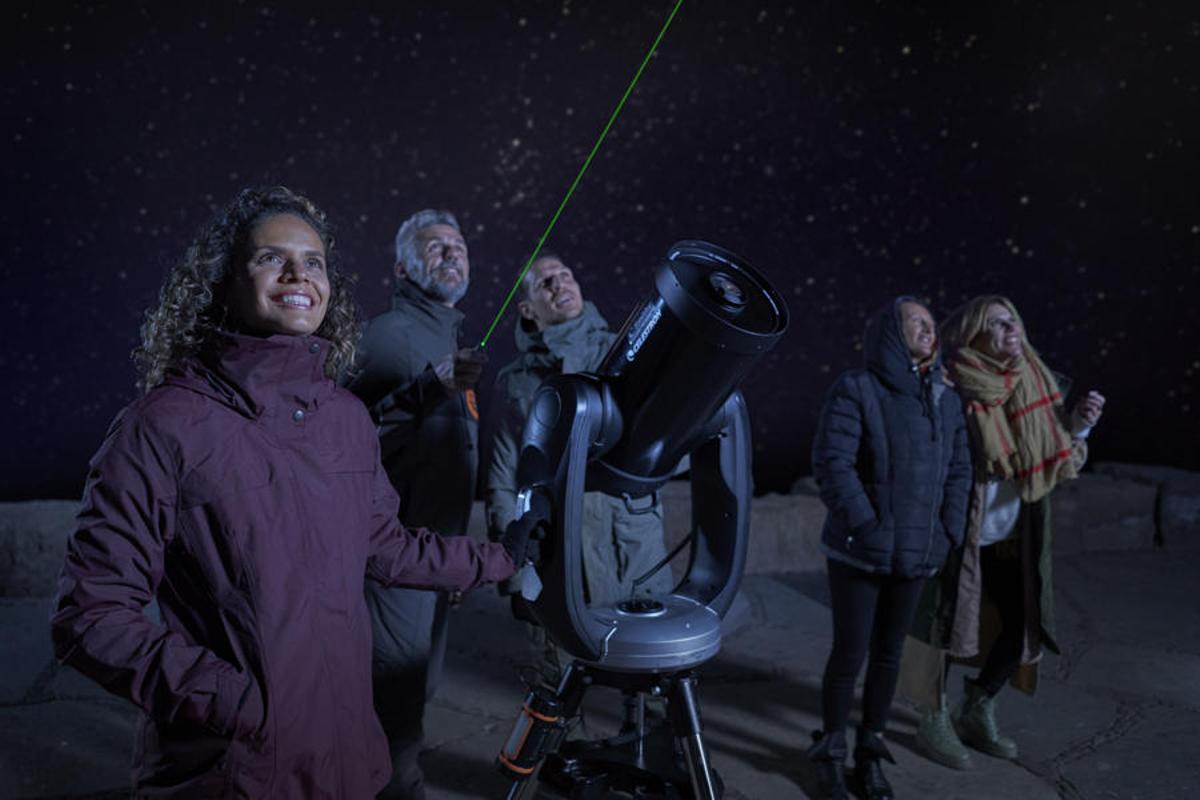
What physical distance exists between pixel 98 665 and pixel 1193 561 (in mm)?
6875

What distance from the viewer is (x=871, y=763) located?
2959 millimetres

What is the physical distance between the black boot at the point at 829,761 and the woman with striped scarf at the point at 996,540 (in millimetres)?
498

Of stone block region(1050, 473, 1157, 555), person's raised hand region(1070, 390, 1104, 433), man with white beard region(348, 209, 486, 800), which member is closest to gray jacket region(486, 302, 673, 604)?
man with white beard region(348, 209, 486, 800)

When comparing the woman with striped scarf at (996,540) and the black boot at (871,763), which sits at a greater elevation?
the woman with striped scarf at (996,540)

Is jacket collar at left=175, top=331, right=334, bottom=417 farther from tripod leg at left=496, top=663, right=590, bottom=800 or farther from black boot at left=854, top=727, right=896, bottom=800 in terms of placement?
black boot at left=854, top=727, right=896, bottom=800

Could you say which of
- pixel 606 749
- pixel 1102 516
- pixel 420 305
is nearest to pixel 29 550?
pixel 420 305

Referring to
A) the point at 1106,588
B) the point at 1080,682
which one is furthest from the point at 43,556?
the point at 1106,588

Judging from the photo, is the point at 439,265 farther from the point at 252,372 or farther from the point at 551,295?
the point at 252,372

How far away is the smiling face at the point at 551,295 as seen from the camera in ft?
9.78

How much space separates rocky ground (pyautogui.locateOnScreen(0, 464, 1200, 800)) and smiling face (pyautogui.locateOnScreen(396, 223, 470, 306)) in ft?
4.08

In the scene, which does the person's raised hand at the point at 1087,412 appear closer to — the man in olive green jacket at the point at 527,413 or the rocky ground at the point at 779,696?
the rocky ground at the point at 779,696

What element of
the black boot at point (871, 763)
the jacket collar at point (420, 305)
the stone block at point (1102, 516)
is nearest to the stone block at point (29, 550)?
the jacket collar at point (420, 305)

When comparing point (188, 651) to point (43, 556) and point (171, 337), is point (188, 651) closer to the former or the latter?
point (171, 337)

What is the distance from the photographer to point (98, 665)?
1.16 m
